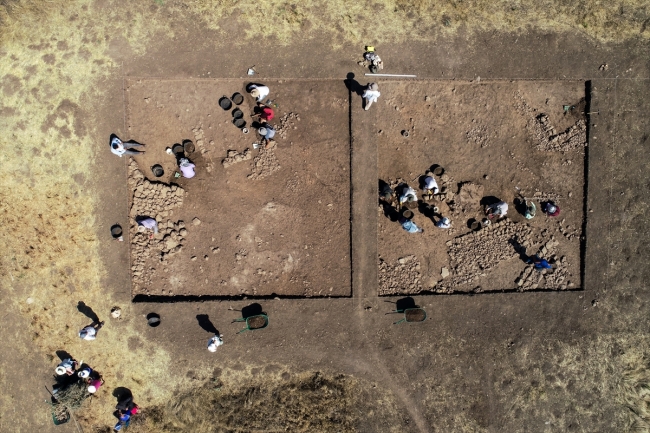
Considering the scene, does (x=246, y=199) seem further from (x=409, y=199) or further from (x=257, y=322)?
(x=409, y=199)

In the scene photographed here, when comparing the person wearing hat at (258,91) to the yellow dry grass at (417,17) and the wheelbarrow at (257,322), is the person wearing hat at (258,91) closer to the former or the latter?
the yellow dry grass at (417,17)

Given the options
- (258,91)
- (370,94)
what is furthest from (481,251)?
(258,91)

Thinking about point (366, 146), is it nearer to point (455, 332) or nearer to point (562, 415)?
point (455, 332)

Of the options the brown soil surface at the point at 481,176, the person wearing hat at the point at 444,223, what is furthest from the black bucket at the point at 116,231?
the person wearing hat at the point at 444,223

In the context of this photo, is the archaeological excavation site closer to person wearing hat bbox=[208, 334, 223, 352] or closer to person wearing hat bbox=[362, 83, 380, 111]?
person wearing hat bbox=[362, 83, 380, 111]

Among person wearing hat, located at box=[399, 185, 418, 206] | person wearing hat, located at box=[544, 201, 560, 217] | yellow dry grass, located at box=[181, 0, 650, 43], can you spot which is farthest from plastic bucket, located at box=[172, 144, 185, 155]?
person wearing hat, located at box=[544, 201, 560, 217]

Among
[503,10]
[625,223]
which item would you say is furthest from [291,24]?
[625,223]
